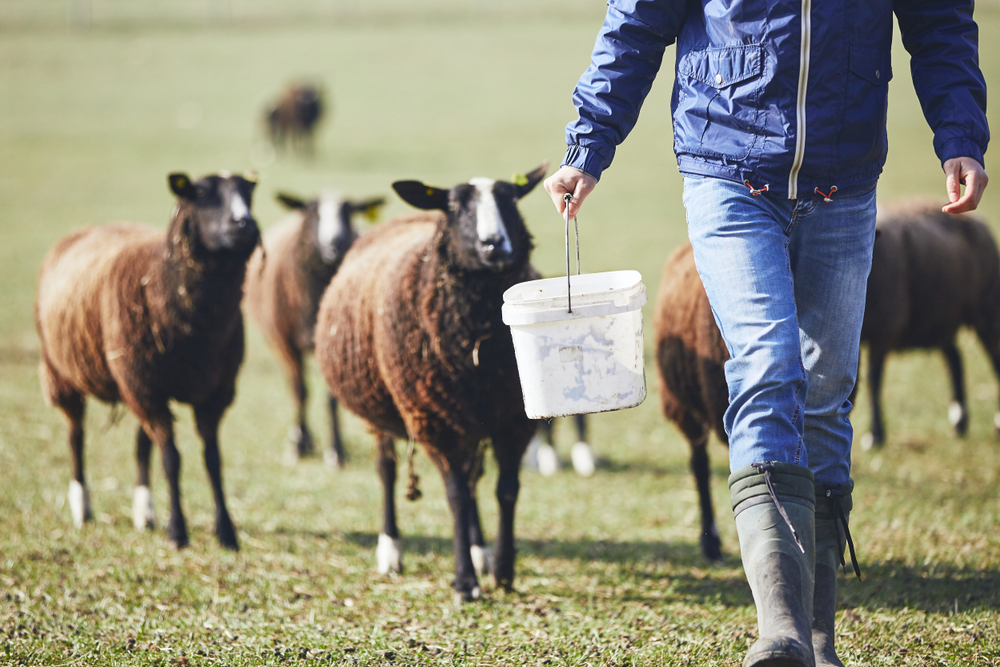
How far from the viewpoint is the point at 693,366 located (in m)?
4.66

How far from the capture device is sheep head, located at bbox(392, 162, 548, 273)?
418 centimetres

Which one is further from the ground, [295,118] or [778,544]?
[295,118]

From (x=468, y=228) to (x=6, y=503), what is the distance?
11.7 ft

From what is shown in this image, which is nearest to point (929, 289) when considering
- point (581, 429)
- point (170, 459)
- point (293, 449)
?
point (581, 429)

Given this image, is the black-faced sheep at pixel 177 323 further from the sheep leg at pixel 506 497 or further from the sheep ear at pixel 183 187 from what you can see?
the sheep leg at pixel 506 497

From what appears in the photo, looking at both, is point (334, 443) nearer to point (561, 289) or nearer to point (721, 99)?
point (561, 289)

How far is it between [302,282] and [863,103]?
546 centimetres

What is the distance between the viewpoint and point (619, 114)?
9.34 feet

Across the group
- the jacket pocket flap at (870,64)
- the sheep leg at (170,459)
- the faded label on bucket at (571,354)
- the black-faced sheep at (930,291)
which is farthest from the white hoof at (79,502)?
the black-faced sheep at (930,291)

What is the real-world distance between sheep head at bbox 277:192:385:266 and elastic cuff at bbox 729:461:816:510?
5275 mm

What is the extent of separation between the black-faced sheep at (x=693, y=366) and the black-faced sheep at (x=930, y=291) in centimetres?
230

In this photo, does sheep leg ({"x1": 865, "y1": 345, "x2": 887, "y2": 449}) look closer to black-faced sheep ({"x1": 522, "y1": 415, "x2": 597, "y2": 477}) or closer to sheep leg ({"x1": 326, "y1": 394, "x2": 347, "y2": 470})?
black-faced sheep ({"x1": 522, "y1": 415, "x2": 597, "y2": 477})

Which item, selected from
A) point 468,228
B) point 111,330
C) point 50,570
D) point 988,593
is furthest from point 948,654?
point 111,330

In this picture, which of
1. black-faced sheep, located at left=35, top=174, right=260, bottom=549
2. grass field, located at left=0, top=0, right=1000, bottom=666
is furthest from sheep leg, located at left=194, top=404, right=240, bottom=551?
grass field, located at left=0, top=0, right=1000, bottom=666
